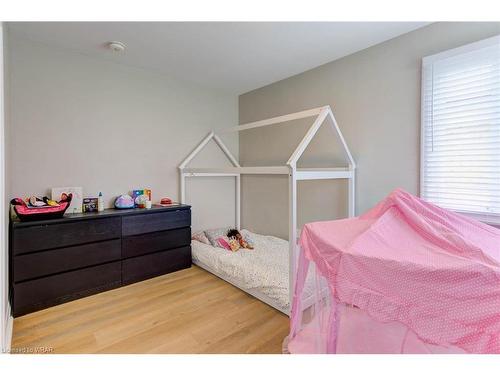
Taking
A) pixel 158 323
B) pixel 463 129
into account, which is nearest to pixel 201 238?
pixel 158 323

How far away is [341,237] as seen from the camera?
1.24 metres

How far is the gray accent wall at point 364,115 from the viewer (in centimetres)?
211

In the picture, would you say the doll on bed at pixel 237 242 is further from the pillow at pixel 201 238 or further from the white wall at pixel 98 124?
the white wall at pixel 98 124

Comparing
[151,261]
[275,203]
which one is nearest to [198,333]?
[151,261]

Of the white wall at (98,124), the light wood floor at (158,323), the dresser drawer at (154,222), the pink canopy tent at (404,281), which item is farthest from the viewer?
the dresser drawer at (154,222)

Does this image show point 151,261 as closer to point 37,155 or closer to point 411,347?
point 37,155

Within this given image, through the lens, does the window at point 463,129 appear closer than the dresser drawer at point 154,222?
Yes

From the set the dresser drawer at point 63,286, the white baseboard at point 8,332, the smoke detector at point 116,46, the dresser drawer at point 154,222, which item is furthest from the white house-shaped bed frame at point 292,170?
the white baseboard at point 8,332

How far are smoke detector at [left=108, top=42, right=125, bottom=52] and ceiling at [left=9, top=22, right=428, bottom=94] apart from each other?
0.05m

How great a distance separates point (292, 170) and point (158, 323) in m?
1.49

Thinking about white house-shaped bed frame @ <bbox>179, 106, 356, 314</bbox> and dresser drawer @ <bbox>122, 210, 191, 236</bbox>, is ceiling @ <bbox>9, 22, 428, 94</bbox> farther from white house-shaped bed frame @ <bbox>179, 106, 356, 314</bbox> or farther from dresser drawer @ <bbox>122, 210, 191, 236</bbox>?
dresser drawer @ <bbox>122, 210, 191, 236</bbox>

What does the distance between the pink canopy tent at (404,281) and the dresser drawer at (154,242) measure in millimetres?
1698

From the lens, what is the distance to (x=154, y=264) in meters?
2.67

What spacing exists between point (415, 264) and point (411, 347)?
0.81 m
